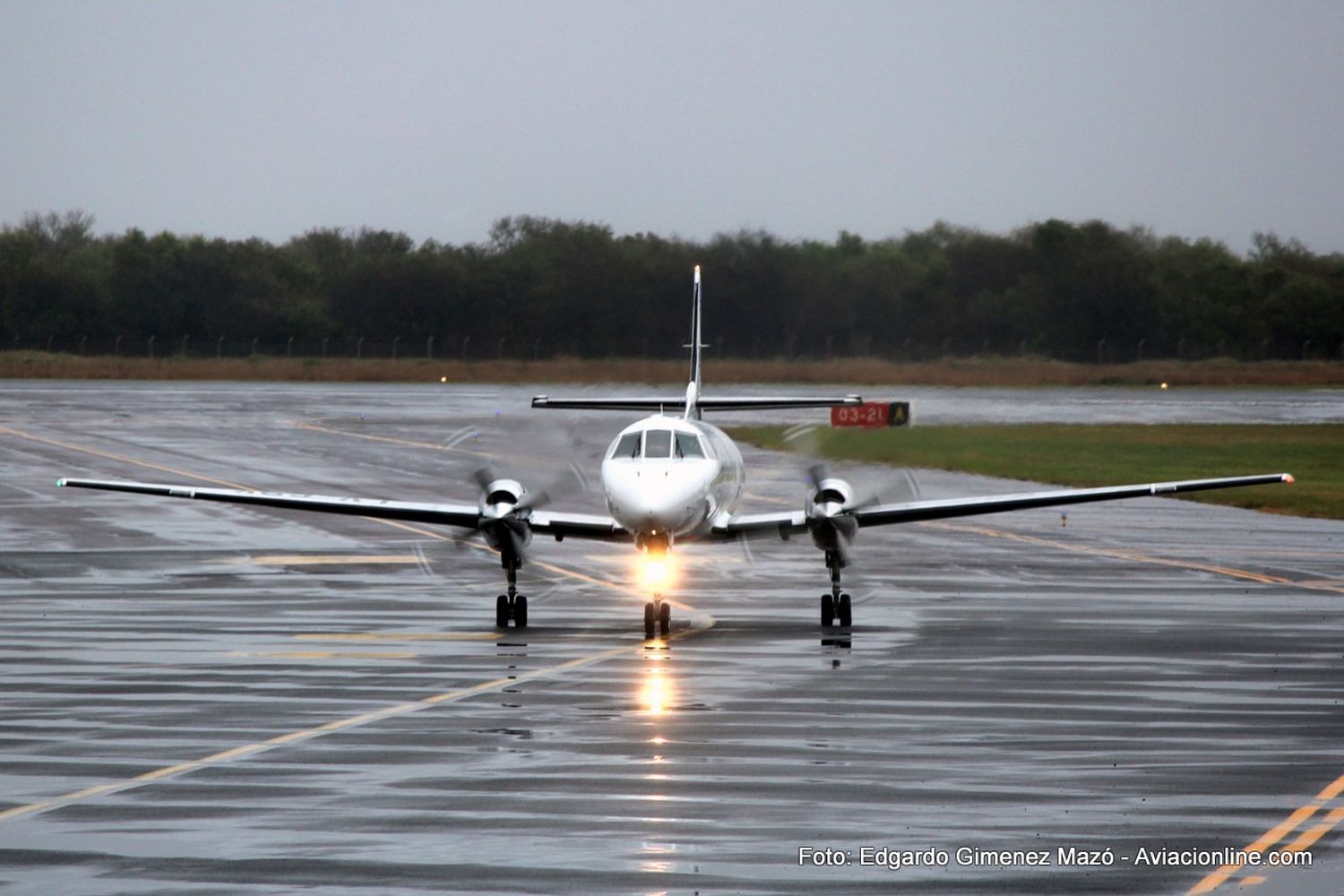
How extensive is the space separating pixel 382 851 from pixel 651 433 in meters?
11.5

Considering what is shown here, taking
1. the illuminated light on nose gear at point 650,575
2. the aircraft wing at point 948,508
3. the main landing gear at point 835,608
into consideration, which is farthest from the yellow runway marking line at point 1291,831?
the illuminated light on nose gear at point 650,575

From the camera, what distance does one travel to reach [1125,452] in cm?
5362

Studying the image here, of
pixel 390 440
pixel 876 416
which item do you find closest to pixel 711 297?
pixel 876 416

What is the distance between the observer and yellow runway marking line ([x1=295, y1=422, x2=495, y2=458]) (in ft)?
174

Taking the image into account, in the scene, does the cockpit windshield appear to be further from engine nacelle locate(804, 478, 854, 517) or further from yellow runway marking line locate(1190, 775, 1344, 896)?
yellow runway marking line locate(1190, 775, 1344, 896)

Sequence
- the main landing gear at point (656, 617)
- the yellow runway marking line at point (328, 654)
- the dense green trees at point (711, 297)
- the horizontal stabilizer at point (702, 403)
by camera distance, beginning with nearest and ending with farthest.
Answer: the yellow runway marking line at point (328, 654) < the main landing gear at point (656, 617) < the horizontal stabilizer at point (702, 403) < the dense green trees at point (711, 297)

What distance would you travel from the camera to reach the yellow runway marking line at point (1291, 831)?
989 cm

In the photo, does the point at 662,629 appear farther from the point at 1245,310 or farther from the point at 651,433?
the point at 1245,310

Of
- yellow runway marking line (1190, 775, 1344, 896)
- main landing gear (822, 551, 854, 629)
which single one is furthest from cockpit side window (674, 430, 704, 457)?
yellow runway marking line (1190, 775, 1344, 896)

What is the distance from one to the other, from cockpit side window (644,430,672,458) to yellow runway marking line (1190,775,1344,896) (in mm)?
10401

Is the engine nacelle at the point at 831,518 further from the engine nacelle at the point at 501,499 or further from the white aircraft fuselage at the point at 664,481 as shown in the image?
the engine nacelle at the point at 501,499

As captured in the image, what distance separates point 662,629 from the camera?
20953 millimetres

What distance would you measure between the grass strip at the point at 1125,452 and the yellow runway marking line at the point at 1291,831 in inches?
1065

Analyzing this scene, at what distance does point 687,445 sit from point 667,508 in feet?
4.27
